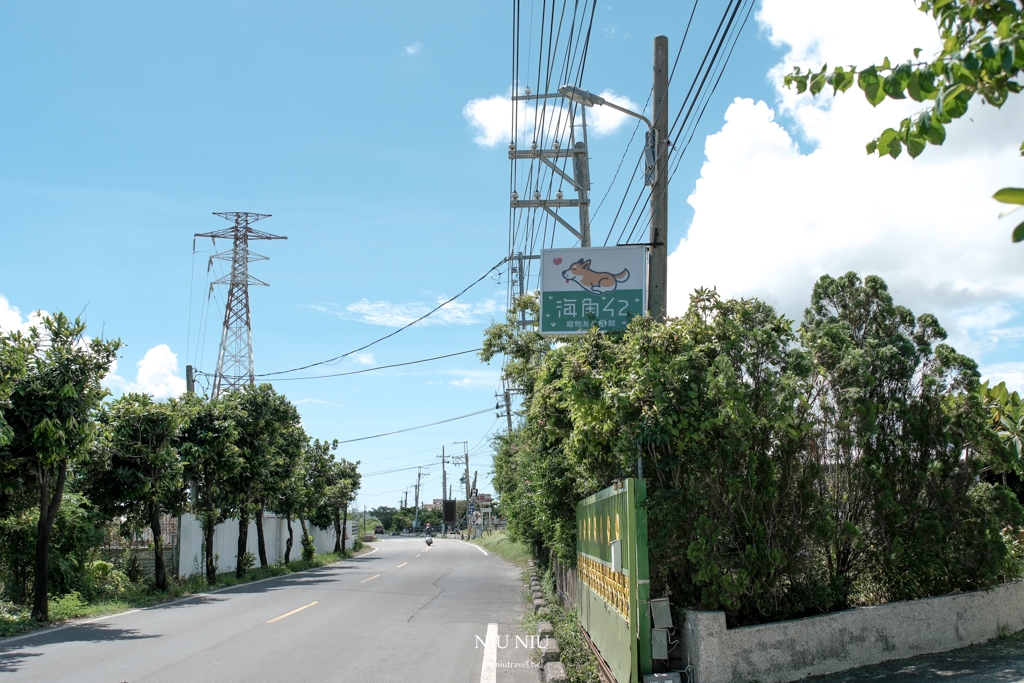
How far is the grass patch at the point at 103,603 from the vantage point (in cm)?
1355

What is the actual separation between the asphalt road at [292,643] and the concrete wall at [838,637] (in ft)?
11.6

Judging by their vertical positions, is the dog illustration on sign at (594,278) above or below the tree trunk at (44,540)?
above

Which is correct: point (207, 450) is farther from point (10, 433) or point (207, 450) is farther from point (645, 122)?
point (645, 122)

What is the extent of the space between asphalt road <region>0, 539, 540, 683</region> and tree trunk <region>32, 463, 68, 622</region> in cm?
69

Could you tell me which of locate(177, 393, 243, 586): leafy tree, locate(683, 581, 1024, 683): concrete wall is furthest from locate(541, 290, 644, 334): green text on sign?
locate(177, 393, 243, 586): leafy tree

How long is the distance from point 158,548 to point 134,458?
9.04ft

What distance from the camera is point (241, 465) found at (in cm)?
2303

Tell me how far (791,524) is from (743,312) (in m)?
1.89

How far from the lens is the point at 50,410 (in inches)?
537

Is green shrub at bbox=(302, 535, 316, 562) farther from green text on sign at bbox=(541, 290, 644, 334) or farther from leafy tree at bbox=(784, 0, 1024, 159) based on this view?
leafy tree at bbox=(784, 0, 1024, 159)

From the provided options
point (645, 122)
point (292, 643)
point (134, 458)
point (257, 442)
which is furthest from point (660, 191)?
point (257, 442)

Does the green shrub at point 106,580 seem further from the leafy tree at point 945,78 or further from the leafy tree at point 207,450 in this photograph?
the leafy tree at point 945,78

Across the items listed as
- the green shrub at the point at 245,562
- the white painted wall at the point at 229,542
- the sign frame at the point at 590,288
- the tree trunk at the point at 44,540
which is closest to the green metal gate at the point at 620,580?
the sign frame at the point at 590,288

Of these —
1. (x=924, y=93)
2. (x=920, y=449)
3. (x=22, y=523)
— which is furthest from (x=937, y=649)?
(x=22, y=523)
